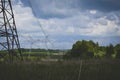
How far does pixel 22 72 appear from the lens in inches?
581

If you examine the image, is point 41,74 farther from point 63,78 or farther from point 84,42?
point 84,42

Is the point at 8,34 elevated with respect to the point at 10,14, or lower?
lower

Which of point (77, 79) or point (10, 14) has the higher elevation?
point (10, 14)

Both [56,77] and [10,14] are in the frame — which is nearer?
[56,77]

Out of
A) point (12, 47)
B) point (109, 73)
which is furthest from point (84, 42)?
point (109, 73)

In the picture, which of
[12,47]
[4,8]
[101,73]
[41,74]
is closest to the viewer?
[41,74]

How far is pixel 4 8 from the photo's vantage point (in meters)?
25.2

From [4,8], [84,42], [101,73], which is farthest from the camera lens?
[84,42]

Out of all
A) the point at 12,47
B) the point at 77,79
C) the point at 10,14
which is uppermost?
the point at 10,14

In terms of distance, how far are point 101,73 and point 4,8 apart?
40.7 feet

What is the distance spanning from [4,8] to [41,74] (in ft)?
40.5

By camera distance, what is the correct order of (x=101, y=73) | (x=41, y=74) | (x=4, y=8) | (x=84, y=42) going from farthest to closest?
1. (x=84, y=42)
2. (x=4, y=8)
3. (x=101, y=73)
4. (x=41, y=74)

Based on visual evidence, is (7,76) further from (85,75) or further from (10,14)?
(10,14)

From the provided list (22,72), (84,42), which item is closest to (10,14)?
(22,72)
